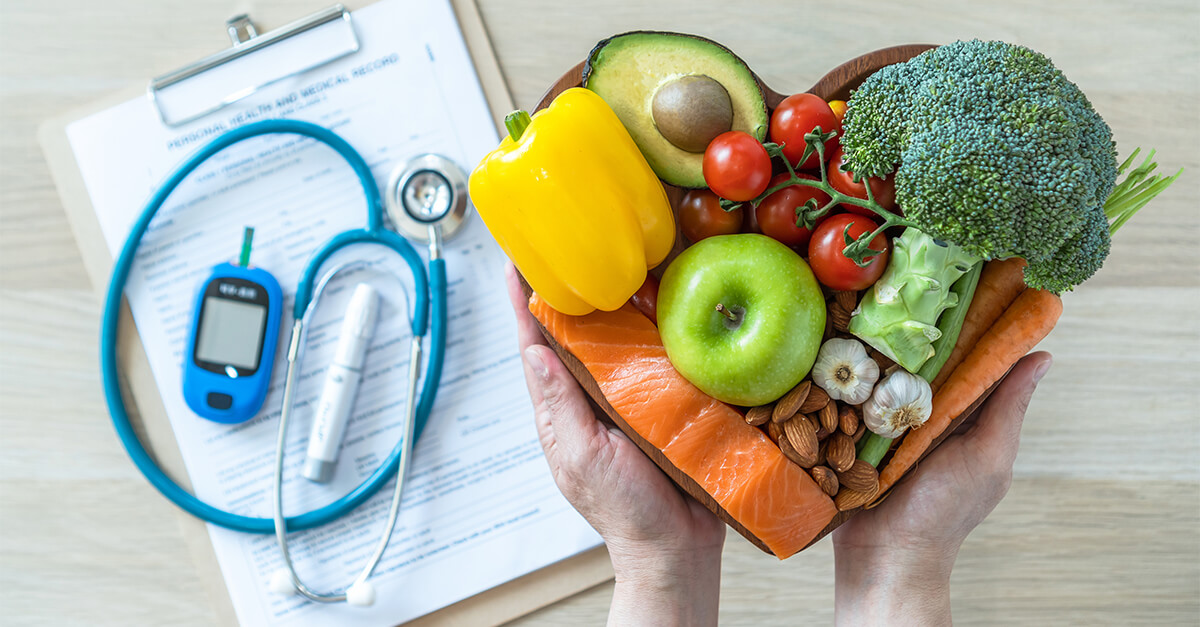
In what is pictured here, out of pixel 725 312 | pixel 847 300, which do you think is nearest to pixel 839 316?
pixel 847 300

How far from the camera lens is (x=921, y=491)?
789 mm

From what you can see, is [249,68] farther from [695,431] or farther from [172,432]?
[695,431]

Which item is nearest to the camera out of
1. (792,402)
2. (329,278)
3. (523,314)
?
(792,402)

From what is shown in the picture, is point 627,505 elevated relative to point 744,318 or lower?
lower

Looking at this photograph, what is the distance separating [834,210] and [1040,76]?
7.8 inches

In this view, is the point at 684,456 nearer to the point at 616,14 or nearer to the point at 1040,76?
the point at 1040,76

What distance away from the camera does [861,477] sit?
0.70 m

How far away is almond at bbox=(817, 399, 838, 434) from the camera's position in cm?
70

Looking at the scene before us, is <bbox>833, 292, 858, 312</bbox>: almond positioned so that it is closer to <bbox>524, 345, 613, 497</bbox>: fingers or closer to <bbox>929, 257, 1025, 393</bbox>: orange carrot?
<bbox>929, 257, 1025, 393</bbox>: orange carrot

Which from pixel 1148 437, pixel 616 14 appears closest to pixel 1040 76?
pixel 616 14

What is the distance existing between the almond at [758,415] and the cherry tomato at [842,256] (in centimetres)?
13

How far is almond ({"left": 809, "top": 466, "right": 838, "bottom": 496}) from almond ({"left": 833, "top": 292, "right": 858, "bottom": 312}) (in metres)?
0.15

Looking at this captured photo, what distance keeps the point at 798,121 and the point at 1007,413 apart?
1.27ft

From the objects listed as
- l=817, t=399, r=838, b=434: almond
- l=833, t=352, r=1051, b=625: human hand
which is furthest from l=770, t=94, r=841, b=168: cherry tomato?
l=833, t=352, r=1051, b=625: human hand
